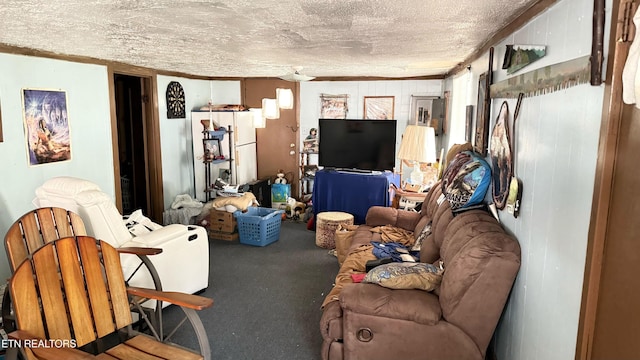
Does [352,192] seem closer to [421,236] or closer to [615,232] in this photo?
[421,236]

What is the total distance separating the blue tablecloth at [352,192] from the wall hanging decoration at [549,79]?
270 centimetres

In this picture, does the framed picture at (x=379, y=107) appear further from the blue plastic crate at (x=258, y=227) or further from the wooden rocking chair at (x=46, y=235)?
the wooden rocking chair at (x=46, y=235)

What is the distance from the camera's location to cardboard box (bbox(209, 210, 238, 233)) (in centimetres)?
516

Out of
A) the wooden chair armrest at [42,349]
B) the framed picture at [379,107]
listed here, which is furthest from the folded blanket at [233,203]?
the wooden chair armrest at [42,349]

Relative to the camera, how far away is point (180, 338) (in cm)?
295

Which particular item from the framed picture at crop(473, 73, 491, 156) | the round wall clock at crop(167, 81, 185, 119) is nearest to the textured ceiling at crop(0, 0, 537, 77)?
the framed picture at crop(473, 73, 491, 156)

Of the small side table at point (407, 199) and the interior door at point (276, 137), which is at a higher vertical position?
the interior door at point (276, 137)

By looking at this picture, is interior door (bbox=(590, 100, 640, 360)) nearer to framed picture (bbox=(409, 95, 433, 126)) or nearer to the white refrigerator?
framed picture (bbox=(409, 95, 433, 126))

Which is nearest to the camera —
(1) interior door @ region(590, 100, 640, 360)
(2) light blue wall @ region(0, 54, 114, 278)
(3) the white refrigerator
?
(1) interior door @ region(590, 100, 640, 360)

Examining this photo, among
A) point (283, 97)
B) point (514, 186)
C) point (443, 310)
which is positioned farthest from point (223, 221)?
point (514, 186)

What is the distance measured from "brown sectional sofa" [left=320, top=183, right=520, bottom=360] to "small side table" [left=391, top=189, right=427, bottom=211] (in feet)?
7.26

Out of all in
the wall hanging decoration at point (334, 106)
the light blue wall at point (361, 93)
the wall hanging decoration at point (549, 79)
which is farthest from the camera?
the wall hanging decoration at point (334, 106)

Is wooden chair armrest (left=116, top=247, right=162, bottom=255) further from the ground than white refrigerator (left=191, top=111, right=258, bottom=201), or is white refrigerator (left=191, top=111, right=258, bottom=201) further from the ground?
white refrigerator (left=191, top=111, right=258, bottom=201)

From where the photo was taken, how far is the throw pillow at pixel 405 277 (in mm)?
2455
